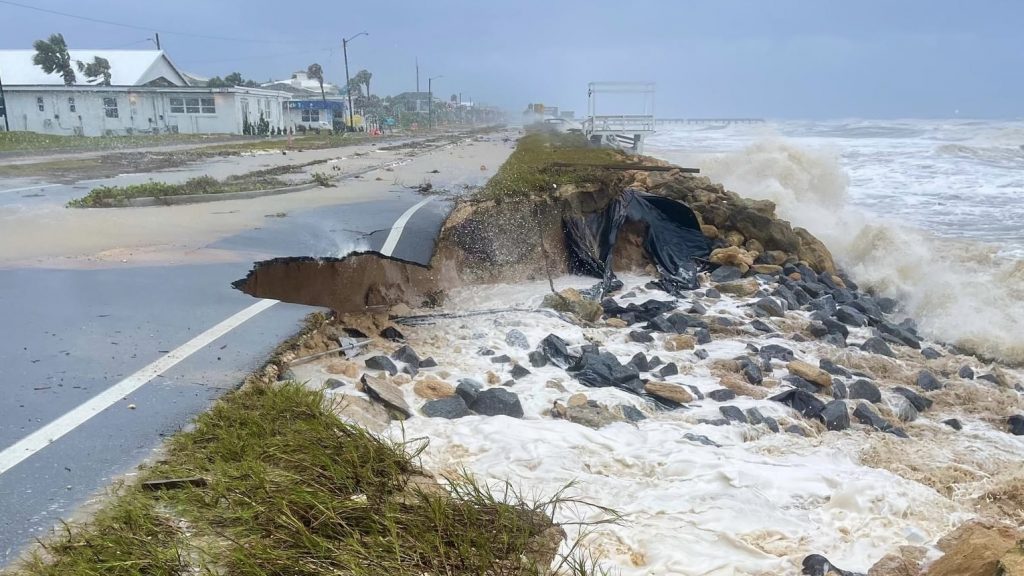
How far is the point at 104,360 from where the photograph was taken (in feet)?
16.7

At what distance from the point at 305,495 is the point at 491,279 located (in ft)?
23.1

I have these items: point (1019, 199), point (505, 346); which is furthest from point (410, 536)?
point (1019, 199)

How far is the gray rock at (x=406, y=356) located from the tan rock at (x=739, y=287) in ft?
18.7

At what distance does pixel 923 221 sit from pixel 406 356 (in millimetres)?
18268

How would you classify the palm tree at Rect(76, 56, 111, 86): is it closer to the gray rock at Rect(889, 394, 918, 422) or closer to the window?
the window

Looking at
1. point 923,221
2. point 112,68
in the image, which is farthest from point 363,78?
point 923,221

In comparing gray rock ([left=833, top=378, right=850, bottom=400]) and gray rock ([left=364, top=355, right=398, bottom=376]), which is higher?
gray rock ([left=364, top=355, right=398, bottom=376])

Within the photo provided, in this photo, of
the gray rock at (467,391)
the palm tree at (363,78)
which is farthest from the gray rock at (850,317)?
the palm tree at (363,78)

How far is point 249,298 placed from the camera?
22.6 ft

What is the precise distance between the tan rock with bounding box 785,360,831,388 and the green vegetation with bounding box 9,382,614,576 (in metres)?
4.00

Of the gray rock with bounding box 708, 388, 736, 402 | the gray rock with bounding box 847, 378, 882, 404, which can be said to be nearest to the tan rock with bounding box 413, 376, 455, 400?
the gray rock with bounding box 708, 388, 736, 402

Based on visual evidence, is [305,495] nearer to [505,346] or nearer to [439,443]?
[439,443]

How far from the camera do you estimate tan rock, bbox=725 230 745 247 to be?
489 inches

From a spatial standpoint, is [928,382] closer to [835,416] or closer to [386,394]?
[835,416]
